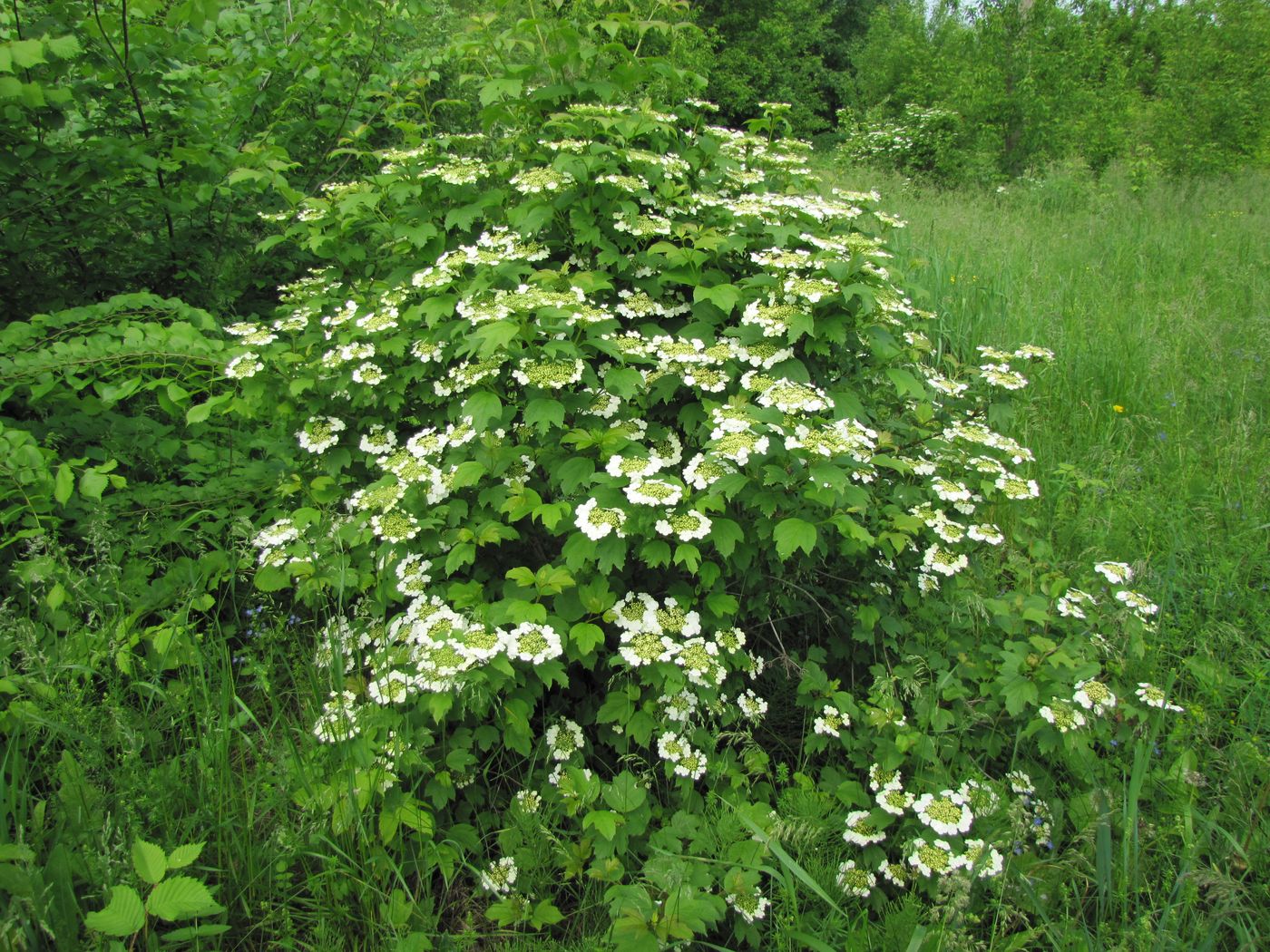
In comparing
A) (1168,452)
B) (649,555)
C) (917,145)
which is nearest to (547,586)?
(649,555)

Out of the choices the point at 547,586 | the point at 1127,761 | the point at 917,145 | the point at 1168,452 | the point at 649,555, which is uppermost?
the point at 917,145

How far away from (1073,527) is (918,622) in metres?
1.09

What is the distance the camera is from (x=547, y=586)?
6.47 feet

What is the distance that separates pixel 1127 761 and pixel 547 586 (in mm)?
1801

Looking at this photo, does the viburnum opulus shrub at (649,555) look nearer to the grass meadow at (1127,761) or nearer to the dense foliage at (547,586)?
the dense foliage at (547,586)

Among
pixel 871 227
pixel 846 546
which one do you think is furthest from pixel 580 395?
pixel 871 227

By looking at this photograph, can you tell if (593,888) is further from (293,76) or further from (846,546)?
(293,76)

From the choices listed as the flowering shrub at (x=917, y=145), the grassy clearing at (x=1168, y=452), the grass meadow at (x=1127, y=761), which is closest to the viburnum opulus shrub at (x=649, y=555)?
the grass meadow at (x=1127, y=761)

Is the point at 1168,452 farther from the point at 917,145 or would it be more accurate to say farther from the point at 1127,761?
the point at 917,145

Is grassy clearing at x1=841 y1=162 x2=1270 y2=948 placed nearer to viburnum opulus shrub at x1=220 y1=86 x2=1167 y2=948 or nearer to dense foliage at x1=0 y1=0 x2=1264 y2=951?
dense foliage at x1=0 y1=0 x2=1264 y2=951

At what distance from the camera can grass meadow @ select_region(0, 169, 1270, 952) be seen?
5.50ft

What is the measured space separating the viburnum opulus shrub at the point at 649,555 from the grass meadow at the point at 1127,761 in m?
0.16

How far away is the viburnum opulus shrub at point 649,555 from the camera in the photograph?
1.87m

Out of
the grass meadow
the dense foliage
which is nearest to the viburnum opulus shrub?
the dense foliage
